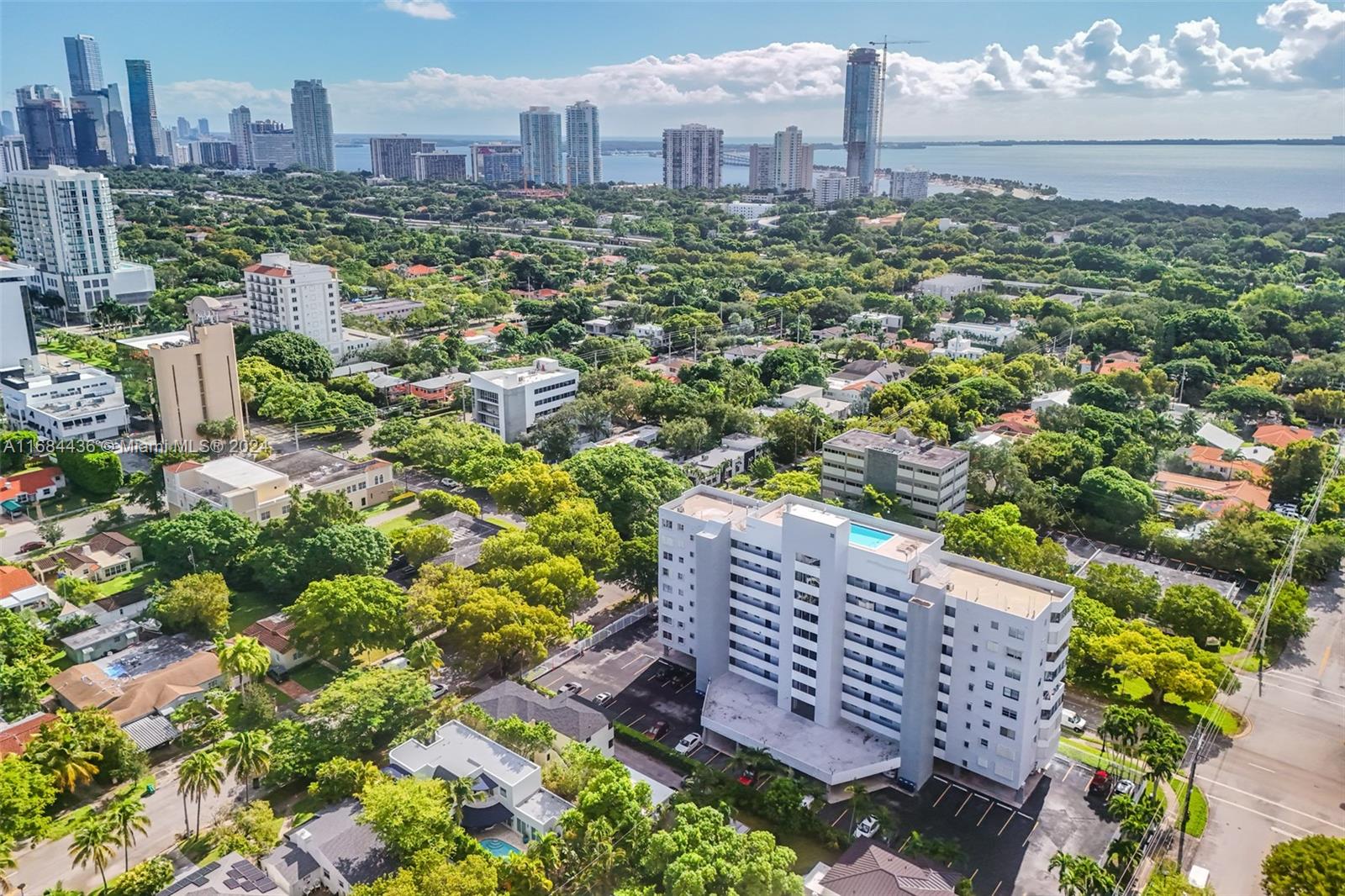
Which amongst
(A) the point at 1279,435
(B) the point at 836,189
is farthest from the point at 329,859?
(B) the point at 836,189

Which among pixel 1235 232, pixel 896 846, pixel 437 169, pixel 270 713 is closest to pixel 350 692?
pixel 270 713

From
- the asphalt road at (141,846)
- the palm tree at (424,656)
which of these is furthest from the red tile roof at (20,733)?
the palm tree at (424,656)

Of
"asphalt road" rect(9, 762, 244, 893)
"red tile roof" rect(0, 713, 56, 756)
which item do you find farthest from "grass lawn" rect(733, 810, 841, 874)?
"red tile roof" rect(0, 713, 56, 756)

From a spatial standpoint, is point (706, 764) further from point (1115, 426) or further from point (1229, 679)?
point (1115, 426)

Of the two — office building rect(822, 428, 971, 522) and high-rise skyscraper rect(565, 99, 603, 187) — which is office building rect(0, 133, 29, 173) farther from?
office building rect(822, 428, 971, 522)

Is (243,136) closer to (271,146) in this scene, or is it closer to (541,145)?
(271,146)

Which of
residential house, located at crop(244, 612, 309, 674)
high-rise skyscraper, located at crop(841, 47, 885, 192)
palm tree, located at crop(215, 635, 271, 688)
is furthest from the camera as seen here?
high-rise skyscraper, located at crop(841, 47, 885, 192)

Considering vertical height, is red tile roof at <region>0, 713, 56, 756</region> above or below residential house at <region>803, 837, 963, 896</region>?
above
